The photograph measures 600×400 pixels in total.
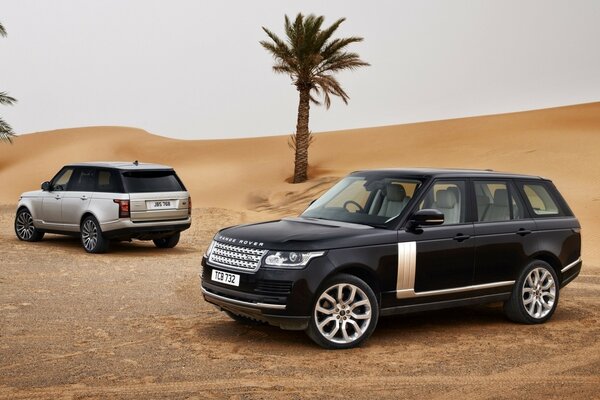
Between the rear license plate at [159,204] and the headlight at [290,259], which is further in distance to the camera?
the rear license plate at [159,204]

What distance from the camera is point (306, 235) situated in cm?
799

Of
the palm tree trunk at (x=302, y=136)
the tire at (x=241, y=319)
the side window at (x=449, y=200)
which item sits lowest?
the tire at (x=241, y=319)

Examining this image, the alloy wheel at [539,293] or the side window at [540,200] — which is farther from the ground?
the side window at [540,200]

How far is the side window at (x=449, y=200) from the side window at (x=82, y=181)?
9408mm

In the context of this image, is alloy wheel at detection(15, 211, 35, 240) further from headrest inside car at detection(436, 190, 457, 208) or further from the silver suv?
headrest inside car at detection(436, 190, 457, 208)

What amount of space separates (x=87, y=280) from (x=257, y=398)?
7.31m

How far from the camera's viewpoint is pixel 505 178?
31.7 feet

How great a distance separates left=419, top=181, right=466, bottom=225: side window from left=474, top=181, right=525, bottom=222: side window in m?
0.24

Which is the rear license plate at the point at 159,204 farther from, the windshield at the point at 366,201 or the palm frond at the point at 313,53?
the palm frond at the point at 313,53

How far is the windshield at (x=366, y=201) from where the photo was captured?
8.76 metres

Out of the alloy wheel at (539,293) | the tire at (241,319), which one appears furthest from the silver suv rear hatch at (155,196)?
the alloy wheel at (539,293)

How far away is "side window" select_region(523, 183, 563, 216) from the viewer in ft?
32.3

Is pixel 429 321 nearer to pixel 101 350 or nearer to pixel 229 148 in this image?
pixel 101 350

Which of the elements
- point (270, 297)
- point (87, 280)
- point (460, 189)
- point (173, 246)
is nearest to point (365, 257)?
point (270, 297)
